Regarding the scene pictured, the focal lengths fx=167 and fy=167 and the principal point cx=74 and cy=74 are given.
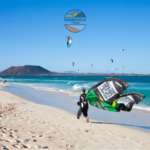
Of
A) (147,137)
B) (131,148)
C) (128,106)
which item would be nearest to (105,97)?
(128,106)

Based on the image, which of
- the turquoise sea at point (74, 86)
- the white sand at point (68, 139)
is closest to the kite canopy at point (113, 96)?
the turquoise sea at point (74, 86)

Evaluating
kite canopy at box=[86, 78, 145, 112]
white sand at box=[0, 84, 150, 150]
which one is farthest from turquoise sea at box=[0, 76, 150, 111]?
white sand at box=[0, 84, 150, 150]

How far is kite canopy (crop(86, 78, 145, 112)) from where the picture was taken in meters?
5.17

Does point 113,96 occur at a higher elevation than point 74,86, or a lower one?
higher

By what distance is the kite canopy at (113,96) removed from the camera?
17.0 feet

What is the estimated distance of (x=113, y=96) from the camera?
17.8 feet

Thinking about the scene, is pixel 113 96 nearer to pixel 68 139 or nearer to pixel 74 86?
pixel 68 139

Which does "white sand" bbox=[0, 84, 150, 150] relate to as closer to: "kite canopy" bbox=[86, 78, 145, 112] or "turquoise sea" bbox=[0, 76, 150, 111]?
"kite canopy" bbox=[86, 78, 145, 112]

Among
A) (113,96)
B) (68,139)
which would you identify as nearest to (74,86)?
(113,96)

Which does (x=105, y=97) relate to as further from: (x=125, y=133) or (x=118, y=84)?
(x=125, y=133)

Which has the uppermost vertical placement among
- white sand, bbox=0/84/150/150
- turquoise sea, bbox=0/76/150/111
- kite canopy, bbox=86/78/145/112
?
kite canopy, bbox=86/78/145/112

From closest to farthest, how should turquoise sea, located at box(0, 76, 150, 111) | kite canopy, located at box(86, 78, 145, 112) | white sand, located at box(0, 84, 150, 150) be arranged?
white sand, located at box(0, 84, 150, 150) → kite canopy, located at box(86, 78, 145, 112) → turquoise sea, located at box(0, 76, 150, 111)

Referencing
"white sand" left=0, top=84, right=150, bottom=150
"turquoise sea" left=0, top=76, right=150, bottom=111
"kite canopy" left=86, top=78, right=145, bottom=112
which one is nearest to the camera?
A: "white sand" left=0, top=84, right=150, bottom=150

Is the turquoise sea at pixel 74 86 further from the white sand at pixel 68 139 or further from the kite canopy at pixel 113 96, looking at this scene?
the white sand at pixel 68 139
